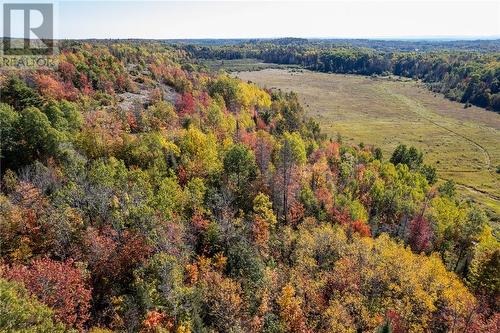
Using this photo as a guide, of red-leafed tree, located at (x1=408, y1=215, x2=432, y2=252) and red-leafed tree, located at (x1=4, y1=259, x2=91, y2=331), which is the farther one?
red-leafed tree, located at (x1=408, y1=215, x2=432, y2=252)

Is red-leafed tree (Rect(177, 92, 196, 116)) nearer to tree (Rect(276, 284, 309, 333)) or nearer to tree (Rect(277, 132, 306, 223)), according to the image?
tree (Rect(277, 132, 306, 223))

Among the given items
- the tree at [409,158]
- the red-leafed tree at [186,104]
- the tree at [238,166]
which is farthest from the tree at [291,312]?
the tree at [409,158]

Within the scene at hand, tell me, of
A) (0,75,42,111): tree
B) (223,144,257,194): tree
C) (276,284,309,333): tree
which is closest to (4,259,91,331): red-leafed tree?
(276,284,309,333): tree

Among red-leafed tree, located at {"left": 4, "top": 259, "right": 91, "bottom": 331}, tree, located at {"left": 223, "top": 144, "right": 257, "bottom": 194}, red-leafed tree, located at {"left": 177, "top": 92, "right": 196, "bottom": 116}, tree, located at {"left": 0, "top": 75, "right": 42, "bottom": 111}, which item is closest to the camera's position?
red-leafed tree, located at {"left": 4, "top": 259, "right": 91, "bottom": 331}

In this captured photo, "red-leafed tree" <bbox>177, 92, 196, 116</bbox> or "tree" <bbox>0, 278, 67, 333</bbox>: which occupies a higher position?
"red-leafed tree" <bbox>177, 92, 196, 116</bbox>

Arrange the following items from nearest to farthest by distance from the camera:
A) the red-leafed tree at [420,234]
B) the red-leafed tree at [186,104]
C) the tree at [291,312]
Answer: the tree at [291,312] < the red-leafed tree at [420,234] < the red-leafed tree at [186,104]

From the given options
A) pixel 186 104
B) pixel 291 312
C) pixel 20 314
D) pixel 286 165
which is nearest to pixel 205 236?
pixel 291 312

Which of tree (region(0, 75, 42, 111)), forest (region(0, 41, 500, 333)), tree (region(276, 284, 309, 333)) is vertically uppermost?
tree (region(0, 75, 42, 111))

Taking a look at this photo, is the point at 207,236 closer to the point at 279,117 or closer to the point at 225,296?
the point at 225,296

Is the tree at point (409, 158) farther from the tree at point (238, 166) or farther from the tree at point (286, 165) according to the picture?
the tree at point (238, 166)
